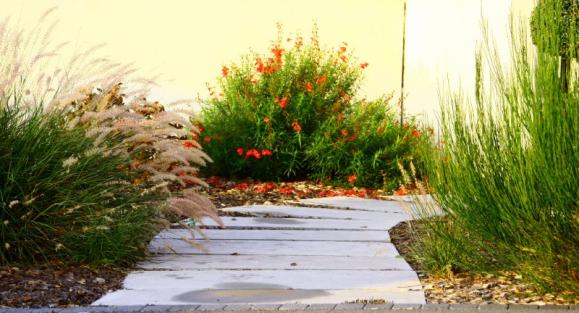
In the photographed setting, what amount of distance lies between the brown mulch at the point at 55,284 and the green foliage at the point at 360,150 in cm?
491

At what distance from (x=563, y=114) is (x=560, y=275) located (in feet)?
2.76

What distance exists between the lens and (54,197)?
6.12 m

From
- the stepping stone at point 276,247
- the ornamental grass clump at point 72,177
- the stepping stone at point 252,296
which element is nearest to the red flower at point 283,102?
the stepping stone at point 276,247

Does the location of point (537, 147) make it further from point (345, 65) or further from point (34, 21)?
point (34, 21)

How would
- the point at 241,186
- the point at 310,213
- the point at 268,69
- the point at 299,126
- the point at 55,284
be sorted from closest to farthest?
the point at 55,284, the point at 310,213, the point at 241,186, the point at 299,126, the point at 268,69

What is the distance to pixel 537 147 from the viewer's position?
5.14 m

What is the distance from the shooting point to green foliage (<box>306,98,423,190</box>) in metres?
10.7

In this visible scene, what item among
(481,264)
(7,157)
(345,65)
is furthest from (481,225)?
(345,65)

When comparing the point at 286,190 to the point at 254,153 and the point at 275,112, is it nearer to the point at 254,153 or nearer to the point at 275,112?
the point at 254,153

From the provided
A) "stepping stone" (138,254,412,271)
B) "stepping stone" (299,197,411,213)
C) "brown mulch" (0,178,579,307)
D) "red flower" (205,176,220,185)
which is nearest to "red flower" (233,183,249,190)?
"red flower" (205,176,220,185)

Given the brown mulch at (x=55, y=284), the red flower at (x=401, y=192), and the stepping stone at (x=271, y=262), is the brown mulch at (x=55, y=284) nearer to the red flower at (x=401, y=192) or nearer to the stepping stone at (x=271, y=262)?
the stepping stone at (x=271, y=262)

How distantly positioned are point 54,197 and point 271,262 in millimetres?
1435

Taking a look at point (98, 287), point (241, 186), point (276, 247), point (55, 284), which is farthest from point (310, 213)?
point (55, 284)

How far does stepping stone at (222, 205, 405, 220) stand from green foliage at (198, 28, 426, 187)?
185 cm
